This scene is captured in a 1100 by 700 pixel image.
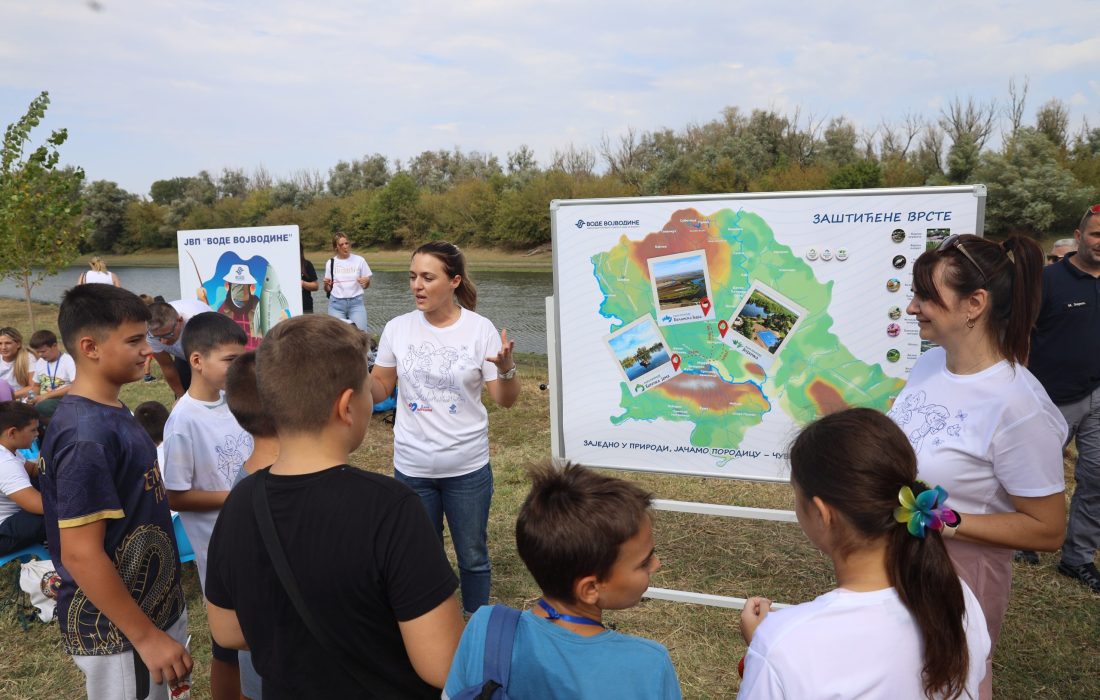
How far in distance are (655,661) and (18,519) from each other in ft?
12.8

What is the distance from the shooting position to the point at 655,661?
122cm

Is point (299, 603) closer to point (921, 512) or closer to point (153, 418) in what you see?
point (921, 512)

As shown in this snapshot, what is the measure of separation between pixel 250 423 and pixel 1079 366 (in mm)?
4381

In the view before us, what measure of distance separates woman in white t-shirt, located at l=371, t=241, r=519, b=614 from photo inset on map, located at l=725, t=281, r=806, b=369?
1.08 m

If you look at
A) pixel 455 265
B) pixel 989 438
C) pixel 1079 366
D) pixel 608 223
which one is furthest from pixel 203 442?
pixel 1079 366

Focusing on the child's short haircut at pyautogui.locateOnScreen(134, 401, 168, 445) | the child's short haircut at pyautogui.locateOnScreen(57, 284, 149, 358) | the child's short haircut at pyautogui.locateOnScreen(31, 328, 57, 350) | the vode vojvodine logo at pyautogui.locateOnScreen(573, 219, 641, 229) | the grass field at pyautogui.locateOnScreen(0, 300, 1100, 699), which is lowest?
the grass field at pyautogui.locateOnScreen(0, 300, 1100, 699)

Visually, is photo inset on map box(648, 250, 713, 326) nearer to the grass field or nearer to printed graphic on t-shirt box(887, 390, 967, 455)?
printed graphic on t-shirt box(887, 390, 967, 455)

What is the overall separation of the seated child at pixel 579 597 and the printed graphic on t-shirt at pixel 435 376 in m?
1.59

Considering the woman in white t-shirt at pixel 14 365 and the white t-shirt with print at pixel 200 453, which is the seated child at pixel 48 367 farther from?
the white t-shirt with print at pixel 200 453

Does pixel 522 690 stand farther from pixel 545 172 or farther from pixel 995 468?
pixel 545 172

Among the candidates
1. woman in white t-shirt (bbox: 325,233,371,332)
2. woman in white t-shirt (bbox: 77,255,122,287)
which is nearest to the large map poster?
woman in white t-shirt (bbox: 325,233,371,332)

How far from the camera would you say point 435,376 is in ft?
9.93

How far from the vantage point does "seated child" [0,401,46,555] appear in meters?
3.66

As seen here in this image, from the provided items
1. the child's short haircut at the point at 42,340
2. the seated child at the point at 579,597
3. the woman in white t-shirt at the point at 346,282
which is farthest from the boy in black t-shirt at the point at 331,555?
the woman in white t-shirt at the point at 346,282
